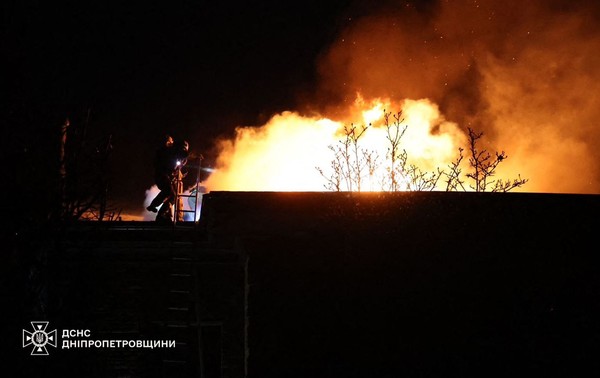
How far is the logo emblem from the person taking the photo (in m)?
6.07

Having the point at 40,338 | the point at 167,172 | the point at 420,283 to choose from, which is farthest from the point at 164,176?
the point at 420,283

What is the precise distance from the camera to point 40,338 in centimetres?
622

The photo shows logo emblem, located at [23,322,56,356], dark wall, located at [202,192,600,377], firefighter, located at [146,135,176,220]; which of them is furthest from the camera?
firefighter, located at [146,135,176,220]

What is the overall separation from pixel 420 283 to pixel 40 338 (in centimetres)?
531

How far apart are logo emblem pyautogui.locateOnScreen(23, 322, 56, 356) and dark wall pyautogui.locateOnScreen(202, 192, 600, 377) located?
2743 mm

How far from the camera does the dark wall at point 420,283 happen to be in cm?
572

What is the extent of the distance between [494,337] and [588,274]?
4.90 feet

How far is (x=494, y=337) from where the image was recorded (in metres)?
5.73

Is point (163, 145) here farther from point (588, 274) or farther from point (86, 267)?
point (588, 274)

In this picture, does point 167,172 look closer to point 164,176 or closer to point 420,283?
point 164,176

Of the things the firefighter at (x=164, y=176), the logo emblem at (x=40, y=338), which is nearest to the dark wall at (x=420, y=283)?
the logo emblem at (x=40, y=338)

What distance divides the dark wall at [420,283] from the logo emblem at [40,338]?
2743 mm

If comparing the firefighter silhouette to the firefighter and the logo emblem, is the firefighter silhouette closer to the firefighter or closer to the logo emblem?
the firefighter

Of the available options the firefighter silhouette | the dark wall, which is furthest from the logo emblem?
the firefighter silhouette
